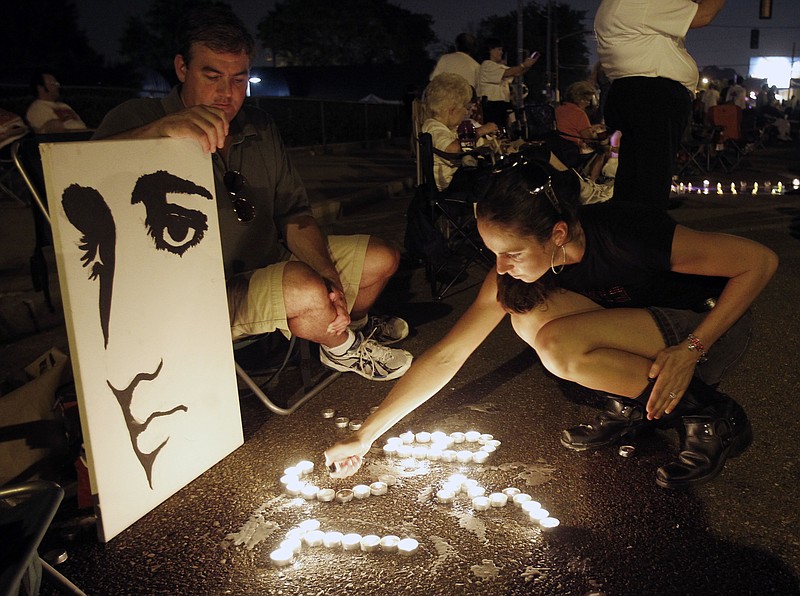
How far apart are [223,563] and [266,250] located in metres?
1.64

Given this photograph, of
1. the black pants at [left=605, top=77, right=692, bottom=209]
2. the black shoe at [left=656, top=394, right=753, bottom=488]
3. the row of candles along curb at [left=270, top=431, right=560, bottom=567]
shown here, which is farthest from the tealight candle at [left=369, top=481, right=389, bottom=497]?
the black pants at [left=605, top=77, right=692, bottom=209]

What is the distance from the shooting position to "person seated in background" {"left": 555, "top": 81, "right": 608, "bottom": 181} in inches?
319

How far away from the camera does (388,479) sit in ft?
9.29

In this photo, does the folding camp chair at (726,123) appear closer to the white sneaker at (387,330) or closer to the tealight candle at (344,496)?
the white sneaker at (387,330)

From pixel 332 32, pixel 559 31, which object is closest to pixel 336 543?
pixel 332 32

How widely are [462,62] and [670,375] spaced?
6.34 meters

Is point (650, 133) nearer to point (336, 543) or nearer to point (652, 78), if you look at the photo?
point (652, 78)

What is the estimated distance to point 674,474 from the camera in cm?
268

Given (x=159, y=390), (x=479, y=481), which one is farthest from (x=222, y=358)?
(x=479, y=481)

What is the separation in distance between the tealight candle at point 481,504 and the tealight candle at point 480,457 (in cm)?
33

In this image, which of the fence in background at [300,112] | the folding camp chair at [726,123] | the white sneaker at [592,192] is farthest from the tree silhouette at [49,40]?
the white sneaker at [592,192]

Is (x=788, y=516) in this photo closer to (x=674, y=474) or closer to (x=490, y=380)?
(x=674, y=474)

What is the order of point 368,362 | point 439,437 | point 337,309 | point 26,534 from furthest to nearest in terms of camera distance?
1. point 368,362
2. point 337,309
3. point 439,437
4. point 26,534

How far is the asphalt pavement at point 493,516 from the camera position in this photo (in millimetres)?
2207
